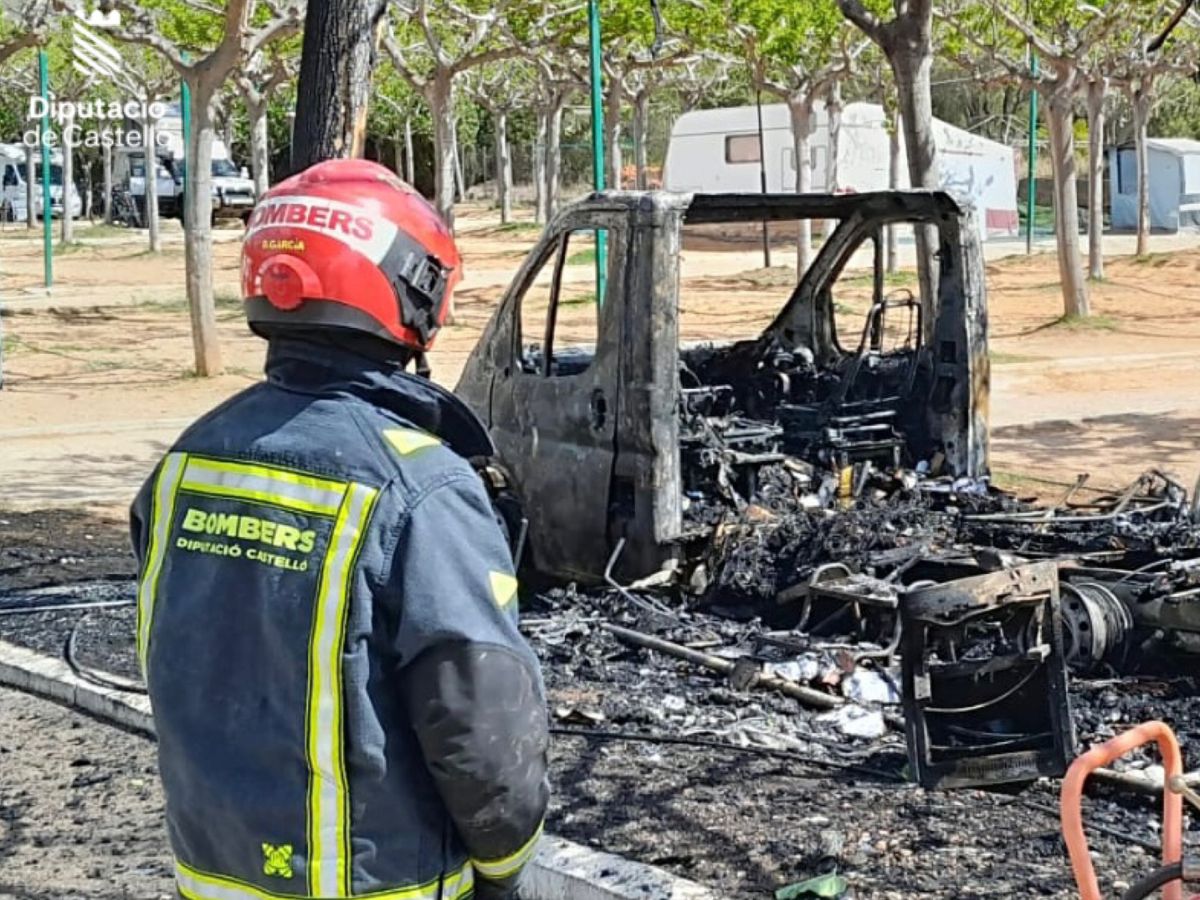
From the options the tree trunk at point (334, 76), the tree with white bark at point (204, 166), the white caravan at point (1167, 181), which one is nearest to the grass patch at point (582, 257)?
the tree with white bark at point (204, 166)

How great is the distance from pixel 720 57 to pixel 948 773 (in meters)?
28.8

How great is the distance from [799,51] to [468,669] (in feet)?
89.5

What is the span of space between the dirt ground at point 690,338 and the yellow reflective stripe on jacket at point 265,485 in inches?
370

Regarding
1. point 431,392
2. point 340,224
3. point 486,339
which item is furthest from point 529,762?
point 486,339

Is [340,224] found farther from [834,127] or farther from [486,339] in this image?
[834,127]

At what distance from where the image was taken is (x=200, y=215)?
59.9ft

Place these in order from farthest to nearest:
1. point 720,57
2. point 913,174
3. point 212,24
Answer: point 720,57, point 212,24, point 913,174

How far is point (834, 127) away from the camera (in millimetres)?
33344

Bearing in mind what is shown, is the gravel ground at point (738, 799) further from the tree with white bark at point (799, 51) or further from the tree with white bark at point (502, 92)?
the tree with white bark at point (502, 92)

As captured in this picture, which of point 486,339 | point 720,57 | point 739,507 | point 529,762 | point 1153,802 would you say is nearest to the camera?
point 529,762

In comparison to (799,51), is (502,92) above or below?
above

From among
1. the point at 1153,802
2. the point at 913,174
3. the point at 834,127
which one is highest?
the point at 834,127

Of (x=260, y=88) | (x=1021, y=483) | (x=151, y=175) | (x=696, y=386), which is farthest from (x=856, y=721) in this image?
(x=151, y=175)

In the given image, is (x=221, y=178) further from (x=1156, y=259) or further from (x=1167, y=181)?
(x=1156, y=259)
